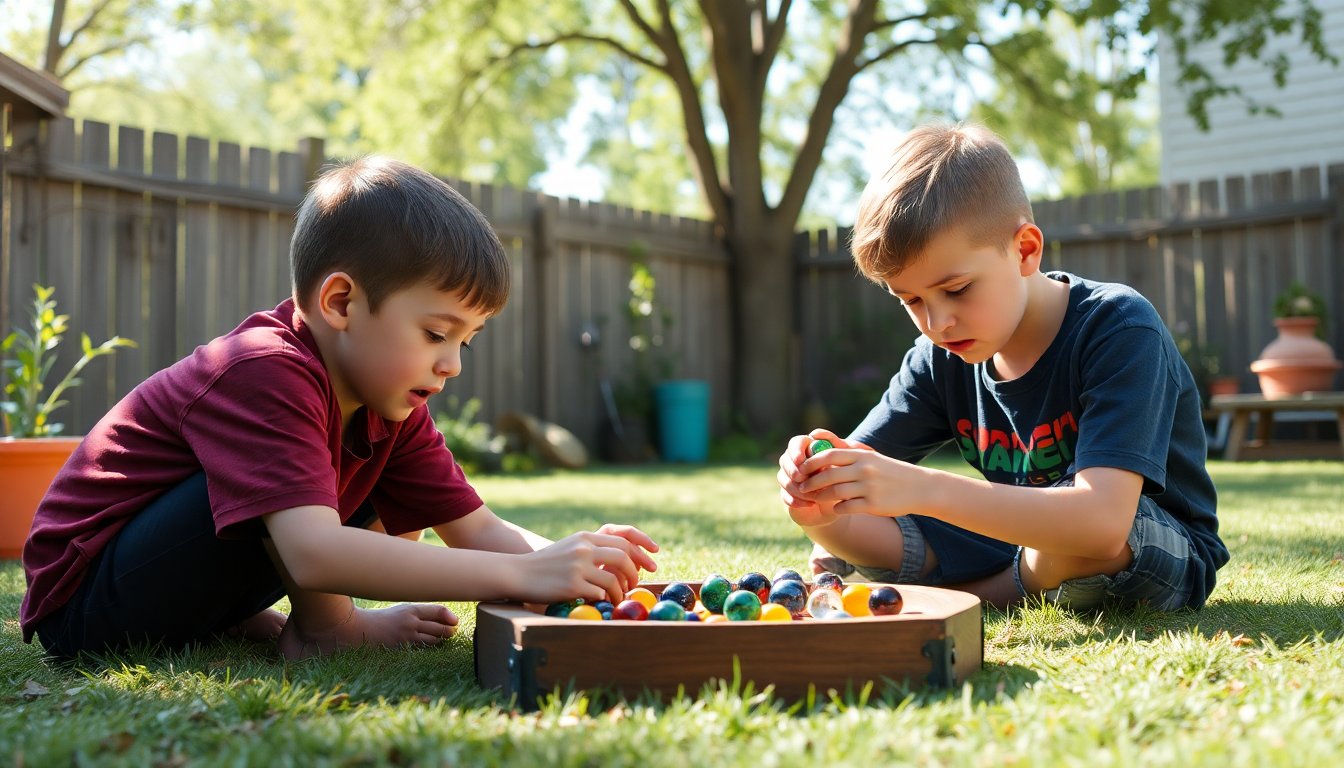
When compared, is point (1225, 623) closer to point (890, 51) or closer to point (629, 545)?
point (629, 545)

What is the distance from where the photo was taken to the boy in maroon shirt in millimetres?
1954

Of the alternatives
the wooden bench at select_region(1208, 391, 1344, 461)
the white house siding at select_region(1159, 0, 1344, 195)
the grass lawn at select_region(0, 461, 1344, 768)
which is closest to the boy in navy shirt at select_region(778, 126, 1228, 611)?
the grass lawn at select_region(0, 461, 1344, 768)

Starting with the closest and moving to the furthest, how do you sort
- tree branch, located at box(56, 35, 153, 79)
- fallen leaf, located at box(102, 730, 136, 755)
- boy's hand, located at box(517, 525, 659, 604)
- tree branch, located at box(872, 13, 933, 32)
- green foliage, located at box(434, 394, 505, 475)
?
fallen leaf, located at box(102, 730, 136, 755)
boy's hand, located at box(517, 525, 659, 604)
green foliage, located at box(434, 394, 505, 475)
tree branch, located at box(872, 13, 933, 32)
tree branch, located at box(56, 35, 153, 79)

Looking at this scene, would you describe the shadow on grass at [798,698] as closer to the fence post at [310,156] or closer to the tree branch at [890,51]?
the fence post at [310,156]

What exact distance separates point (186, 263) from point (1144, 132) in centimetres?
2630

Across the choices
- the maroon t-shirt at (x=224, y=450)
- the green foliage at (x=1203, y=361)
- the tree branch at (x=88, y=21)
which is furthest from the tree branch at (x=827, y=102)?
the tree branch at (x=88, y=21)

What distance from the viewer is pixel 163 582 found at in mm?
2115

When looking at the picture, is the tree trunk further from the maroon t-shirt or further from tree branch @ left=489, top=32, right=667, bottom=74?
the maroon t-shirt

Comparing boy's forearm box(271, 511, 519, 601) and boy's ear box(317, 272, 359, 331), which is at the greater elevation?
boy's ear box(317, 272, 359, 331)

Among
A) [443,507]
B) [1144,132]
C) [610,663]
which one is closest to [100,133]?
[443,507]

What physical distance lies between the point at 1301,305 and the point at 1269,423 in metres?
A: 0.94

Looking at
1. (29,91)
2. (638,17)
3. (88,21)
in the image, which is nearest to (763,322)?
(638,17)

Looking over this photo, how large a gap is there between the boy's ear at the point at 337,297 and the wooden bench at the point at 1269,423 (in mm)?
7607

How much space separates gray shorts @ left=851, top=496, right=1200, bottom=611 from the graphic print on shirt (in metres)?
0.18
